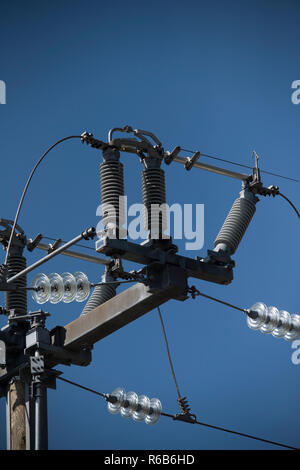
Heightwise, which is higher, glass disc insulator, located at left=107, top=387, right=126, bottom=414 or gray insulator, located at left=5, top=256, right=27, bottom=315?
gray insulator, located at left=5, top=256, right=27, bottom=315

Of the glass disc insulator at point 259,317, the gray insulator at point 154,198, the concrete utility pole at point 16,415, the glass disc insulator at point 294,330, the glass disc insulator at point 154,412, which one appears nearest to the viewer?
the gray insulator at point 154,198

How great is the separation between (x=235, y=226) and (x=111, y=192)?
230 centimetres

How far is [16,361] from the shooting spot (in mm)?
22109

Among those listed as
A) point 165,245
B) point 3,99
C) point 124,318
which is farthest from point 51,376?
point 3,99

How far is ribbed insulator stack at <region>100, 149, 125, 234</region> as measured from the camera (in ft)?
62.5

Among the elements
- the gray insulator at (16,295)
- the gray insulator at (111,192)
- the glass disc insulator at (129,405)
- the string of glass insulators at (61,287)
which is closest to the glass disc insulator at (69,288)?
the string of glass insulators at (61,287)

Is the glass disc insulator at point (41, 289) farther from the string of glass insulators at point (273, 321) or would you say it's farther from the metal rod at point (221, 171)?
the string of glass insulators at point (273, 321)

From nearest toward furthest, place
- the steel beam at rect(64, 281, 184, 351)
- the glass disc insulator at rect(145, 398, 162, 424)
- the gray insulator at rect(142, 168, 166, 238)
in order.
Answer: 1. the gray insulator at rect(142, 168, 166, 238)
2. the steel beam at rect(64, 281, 184, 351)
3. the glass disc insulator at rect(145, 398, 162, 424)

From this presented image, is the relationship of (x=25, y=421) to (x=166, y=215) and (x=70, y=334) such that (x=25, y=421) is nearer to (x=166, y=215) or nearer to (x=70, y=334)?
(x=70, y=334)

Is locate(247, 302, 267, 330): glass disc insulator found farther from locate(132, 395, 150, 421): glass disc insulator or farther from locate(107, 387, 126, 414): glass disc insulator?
locate(107, 387, 126, 414): glass disc insulator

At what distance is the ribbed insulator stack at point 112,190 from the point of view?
19.1 metres

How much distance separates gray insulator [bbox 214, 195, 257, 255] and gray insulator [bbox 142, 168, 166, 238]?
3.91ft

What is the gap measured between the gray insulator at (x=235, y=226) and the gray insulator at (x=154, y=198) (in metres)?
1.19

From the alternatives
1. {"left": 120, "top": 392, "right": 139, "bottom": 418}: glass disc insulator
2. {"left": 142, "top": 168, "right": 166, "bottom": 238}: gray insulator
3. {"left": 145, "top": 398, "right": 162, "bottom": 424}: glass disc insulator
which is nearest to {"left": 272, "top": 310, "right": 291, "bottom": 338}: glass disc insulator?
{"left": 145, "top": 398, "right": 162, "bottom": 424}: glass disc insulator
